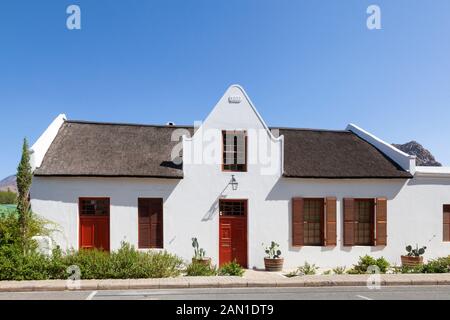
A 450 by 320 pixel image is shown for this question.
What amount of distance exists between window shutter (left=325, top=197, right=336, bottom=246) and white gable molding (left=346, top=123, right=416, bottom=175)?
387cm

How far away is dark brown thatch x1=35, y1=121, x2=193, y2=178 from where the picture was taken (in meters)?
13.4

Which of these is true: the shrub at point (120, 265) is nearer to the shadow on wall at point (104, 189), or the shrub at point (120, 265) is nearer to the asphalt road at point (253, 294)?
the asphalt road at point (253, 294)

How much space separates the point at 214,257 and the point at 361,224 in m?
6.58

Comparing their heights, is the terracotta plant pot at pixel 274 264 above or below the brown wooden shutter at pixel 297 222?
below

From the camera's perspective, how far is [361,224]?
14945 mm

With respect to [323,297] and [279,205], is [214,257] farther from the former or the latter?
[323,297]

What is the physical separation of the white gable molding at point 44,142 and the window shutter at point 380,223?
45.8ft

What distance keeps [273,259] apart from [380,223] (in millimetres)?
5047

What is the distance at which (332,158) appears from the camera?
51.0 ft

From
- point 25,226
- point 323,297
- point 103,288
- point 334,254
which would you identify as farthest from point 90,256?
point 334,254

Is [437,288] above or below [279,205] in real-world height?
below

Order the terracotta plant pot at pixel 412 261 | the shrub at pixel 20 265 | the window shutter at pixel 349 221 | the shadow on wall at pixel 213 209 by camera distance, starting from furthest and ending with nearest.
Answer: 1. the window shutter at pixel 349 221
2. the terracotta plant pot at pixel 412 261
3. the shadow on wall at pixel 213 209
4. the shrub at pixel 20 265

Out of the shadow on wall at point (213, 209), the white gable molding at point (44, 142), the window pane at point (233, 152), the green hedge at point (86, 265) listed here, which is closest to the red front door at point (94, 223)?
the green hedge at point (86, 265)

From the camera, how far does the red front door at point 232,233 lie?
14.0m
